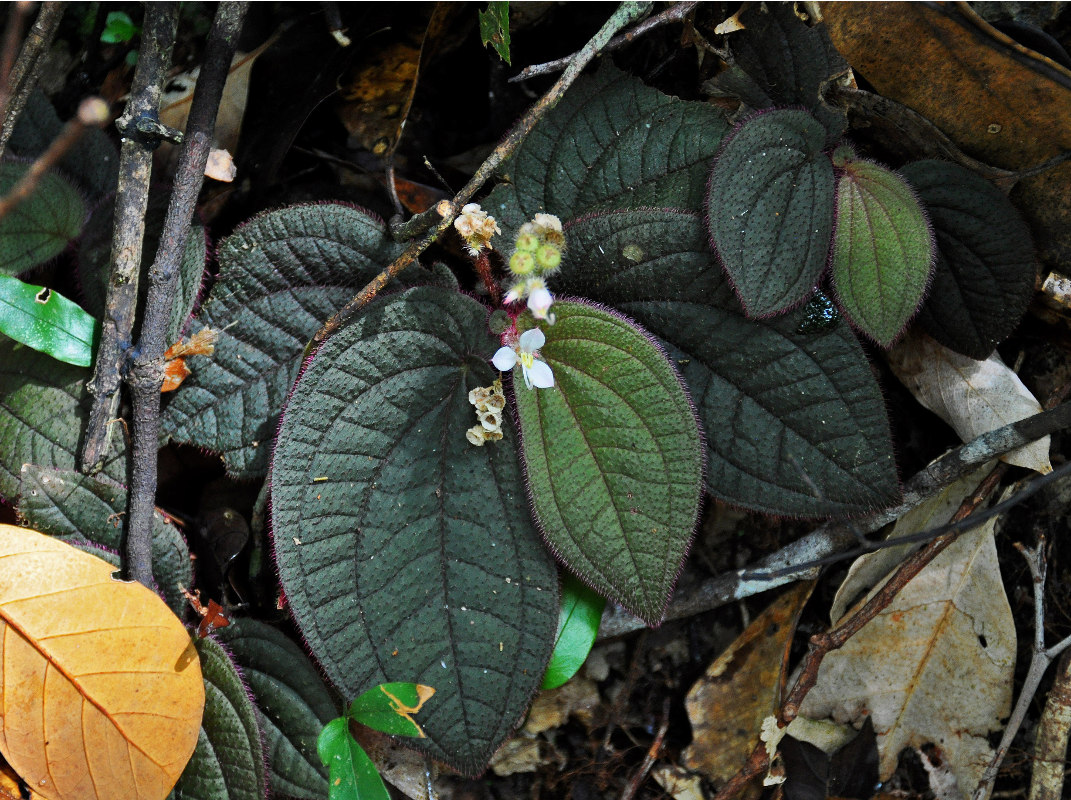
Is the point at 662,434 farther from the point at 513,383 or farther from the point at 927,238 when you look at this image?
the point at 927,238

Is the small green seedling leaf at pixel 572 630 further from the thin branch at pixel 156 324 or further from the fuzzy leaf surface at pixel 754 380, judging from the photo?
the thin branch at pixel 156 324

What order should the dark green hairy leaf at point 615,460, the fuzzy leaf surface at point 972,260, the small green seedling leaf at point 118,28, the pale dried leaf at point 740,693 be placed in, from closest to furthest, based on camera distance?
the dark green hairy leaf at point 615,460, the fuzzy leaf surface at point 972,260, the pale dried leaf at point 740,693, the small green seedling leaf at point 118,28

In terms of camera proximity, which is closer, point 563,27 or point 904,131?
point 904,131

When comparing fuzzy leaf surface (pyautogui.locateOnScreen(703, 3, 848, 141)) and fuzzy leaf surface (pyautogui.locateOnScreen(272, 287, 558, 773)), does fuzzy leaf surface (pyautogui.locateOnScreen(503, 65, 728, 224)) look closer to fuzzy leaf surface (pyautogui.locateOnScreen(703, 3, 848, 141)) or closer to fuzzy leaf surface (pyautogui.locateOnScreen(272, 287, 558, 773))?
fuzzy leaf surface (pyautogui.locateOnScreen(703, 3, 848, 141))

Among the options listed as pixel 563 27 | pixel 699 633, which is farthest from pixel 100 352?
pixel 699 633

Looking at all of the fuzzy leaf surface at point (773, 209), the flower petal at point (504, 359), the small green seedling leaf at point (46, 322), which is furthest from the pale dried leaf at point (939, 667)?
the small green seedling leaf at point (46, 322)

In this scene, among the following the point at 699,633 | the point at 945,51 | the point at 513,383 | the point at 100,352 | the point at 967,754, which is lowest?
the point at 967,754

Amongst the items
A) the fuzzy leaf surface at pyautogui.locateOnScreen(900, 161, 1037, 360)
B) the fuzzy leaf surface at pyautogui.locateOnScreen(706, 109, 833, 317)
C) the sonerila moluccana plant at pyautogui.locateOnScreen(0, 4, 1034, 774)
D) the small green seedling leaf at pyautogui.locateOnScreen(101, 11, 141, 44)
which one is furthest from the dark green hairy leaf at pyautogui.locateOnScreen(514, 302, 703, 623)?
the small green seedling leaf at pyautogui.locateOnScreen(101, 11, 141, 44)
